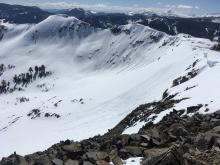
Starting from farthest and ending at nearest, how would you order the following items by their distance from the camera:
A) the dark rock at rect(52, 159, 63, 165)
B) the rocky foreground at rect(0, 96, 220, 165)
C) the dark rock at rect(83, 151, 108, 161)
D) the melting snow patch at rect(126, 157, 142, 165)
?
1. the dark rock at rect(52, 159, 63, 165)
2. the dark rock at rect(83, 151, 108, 161)
3. the melting snow patch at rect(126, 157, 142, 165)
4. the rocky foreground at rect(0, 96, 220, 165)

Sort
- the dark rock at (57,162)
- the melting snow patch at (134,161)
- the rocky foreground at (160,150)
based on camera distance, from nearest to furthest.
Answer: the rocky foreground at (160,150), the melting snow patch at (134,161), the dark rock at (57,162)

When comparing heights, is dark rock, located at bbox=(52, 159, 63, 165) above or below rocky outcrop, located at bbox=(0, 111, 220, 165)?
below

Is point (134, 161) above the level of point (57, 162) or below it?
above

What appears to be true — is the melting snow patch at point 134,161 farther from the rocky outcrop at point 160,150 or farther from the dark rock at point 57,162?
the dark rock at point 57,162

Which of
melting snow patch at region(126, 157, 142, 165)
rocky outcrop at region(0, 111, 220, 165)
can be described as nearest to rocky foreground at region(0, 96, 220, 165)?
rocky outcrop at region(0, 111, 220, 165)

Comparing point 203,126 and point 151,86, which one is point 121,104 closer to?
point 151,86

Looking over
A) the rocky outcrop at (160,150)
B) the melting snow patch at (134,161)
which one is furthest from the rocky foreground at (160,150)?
the melting snow patch at (134,161)

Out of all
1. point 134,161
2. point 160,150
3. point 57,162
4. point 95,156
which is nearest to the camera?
point 134,161

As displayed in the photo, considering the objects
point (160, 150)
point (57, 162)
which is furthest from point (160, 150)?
point (57, 162)

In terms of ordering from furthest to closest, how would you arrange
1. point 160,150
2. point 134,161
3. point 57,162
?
point 57,162, point 160,150, point 134,161

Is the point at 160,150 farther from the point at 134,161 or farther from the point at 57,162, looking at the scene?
the point at 57,162

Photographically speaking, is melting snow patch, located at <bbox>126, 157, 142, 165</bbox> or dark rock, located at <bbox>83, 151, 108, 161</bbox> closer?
melting snow patch, located at <bbox>126, 157, 142, 165</bbox>

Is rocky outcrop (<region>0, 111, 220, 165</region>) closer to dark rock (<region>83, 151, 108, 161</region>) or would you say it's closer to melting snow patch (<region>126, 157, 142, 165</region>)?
dark rock (<region>83, 151, 108, 161</region>)

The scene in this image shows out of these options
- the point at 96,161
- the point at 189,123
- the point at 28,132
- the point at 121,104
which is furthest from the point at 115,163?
the point at 28,132
